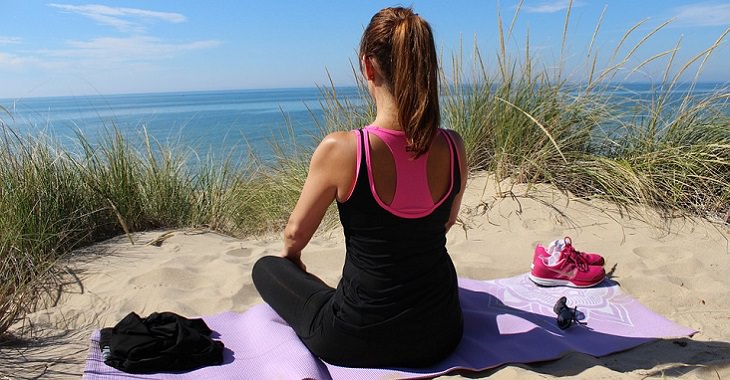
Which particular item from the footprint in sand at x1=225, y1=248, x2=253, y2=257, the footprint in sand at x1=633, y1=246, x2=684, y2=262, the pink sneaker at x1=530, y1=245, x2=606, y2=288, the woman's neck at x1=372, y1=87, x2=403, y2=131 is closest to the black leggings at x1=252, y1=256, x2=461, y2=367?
the woman's neck at x1=372, y1=87, x2=403, y2=131

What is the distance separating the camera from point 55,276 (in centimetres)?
335

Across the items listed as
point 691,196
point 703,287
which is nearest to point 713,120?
point 691,196

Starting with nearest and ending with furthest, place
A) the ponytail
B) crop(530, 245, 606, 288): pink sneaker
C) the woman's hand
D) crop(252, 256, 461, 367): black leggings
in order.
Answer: the ponytail, crop(252, 256, 461, 367): black leggings, the woman's hand, crop(530, 245, 606, 288): pink sneaker

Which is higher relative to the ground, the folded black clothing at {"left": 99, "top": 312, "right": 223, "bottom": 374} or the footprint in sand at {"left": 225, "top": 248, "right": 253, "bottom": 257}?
the folded black clothing at {"left": 99, "top": 312, "right": 223, "bottom": 374}

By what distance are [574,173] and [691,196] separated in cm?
80

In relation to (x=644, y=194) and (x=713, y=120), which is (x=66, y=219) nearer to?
(x=644, y=194)

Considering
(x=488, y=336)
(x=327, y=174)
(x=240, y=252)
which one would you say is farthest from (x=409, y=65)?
(x=240, y=252)

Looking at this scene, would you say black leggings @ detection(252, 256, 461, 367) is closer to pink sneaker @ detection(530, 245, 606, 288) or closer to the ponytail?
the ponytail

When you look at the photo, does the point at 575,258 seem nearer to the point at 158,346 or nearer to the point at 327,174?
the point at 327,174

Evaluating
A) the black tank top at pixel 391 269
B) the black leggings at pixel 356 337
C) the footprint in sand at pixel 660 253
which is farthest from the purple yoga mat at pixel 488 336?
the footprint in sand at pixel 660 253

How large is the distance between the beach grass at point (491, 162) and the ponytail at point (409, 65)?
96.1 inches

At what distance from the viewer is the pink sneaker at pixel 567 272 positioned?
3123 millimetres

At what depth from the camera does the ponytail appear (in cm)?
181

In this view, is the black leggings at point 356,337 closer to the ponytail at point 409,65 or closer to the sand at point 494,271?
the sand at point 494,271
